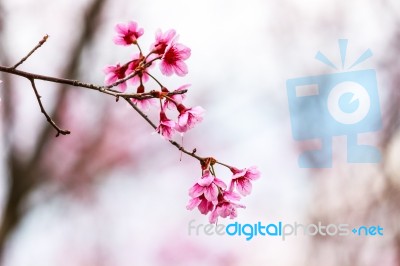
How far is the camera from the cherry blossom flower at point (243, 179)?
1470 mm

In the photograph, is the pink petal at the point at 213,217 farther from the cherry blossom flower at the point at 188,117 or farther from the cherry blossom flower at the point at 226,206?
the cherry blossom flower at the point at 188,117

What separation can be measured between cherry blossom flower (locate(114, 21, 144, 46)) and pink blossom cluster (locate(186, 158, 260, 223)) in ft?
1.78

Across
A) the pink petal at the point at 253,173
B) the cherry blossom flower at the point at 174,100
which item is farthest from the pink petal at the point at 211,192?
the cherry blossom flower at the point at 174,100

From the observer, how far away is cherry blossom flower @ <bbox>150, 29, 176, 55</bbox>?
152cm

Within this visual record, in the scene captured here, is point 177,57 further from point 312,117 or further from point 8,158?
point 8,158

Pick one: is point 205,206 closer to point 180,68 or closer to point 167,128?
point 167,128

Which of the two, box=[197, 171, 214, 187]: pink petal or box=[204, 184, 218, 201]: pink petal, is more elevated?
box=[197, 171, 214, 187]: pink petal

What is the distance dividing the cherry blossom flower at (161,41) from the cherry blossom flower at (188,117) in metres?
0.21

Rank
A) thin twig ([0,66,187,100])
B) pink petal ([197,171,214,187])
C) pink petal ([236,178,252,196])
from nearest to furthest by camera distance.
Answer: thin twig ([0,66,187,100])
pink petal ([197,171,214,187])
pink petal ([236,178,252,196])

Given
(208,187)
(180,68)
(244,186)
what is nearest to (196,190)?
(208,187)

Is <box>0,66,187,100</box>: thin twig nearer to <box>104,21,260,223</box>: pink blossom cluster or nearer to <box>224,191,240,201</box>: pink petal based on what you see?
<box>104,21,260,223</box>: pink blossom cluster

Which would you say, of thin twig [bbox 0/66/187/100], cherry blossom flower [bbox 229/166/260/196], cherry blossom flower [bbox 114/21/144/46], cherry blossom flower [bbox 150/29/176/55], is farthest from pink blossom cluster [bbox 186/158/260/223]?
cherry blossom flower [bbox 114/21/144/46]

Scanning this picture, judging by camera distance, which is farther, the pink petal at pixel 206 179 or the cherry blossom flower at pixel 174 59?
the cherry blossom flower at pixel 174 59

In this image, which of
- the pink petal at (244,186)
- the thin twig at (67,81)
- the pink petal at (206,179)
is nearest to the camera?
the thin twig at (67,81)
